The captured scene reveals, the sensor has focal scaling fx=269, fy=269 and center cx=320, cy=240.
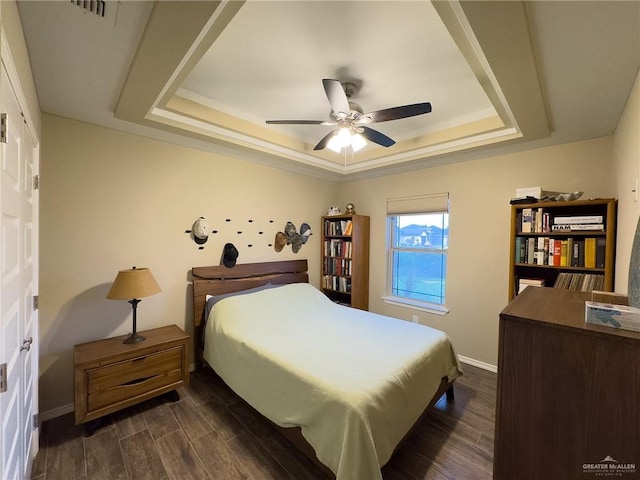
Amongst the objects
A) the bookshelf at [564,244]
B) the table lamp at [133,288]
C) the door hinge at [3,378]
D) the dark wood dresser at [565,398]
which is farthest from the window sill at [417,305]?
the door hinge at [3,378]

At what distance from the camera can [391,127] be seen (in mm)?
2965

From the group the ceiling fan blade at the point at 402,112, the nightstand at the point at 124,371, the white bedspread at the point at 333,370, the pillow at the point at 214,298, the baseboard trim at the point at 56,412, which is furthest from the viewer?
the pillow at the point at 214,298

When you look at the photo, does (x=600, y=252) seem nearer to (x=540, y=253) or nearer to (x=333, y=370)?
(x=540, y=253)

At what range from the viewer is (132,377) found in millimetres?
2037

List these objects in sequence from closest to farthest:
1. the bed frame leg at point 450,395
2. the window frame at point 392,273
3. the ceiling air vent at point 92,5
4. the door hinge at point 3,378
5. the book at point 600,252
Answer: the door hinge at point 3,378 → the ceiling air vent at point 92,5 → the book at point 600,252 → the bed frame leg at point 450,395 → the window frame at point 392,273

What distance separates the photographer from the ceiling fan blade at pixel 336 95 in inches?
63.0

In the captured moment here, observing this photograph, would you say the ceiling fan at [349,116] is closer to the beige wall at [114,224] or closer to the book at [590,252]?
the beige wall at [114,224]

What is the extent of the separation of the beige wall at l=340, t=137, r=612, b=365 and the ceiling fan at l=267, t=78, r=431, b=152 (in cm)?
134

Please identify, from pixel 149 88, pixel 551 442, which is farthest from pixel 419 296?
pixel 149 88

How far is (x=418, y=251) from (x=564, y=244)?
4.82 ft

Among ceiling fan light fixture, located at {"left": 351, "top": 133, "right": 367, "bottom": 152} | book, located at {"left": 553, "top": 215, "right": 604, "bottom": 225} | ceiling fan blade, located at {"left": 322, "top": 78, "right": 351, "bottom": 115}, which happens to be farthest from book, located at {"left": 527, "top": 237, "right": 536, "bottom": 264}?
ceiling fan blade, located at {"left": 322, "top": 78, "right": 351, "bottom": 115}

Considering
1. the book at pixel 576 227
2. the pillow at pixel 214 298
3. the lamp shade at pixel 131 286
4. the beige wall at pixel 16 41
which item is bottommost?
the pillow at pixel 214 298

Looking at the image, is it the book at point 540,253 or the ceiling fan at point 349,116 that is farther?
the book at point 540,253

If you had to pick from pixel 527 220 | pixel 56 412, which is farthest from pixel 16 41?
pixel 527 220
